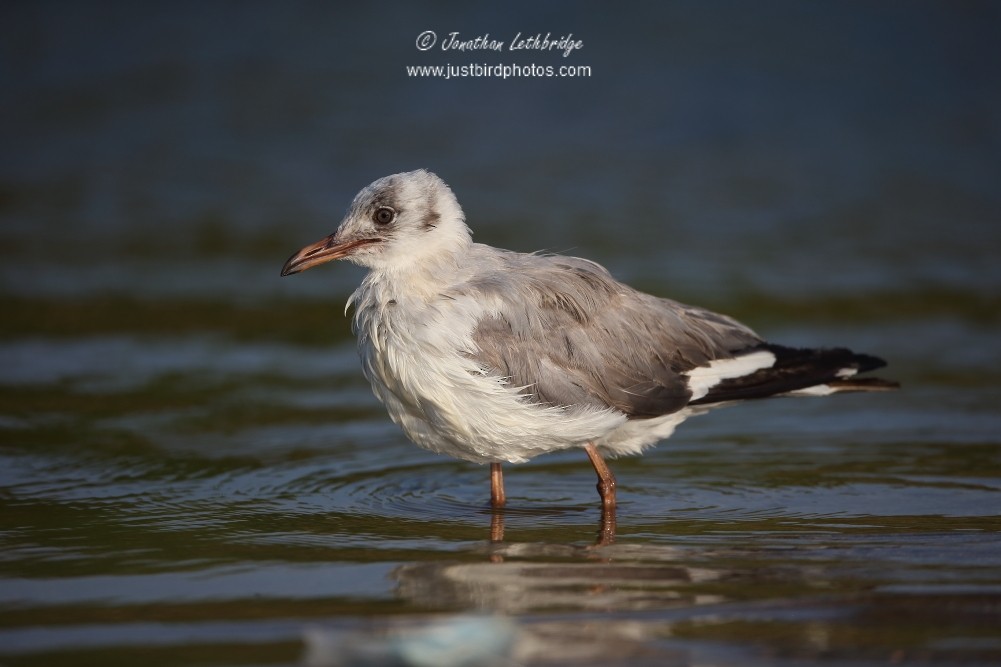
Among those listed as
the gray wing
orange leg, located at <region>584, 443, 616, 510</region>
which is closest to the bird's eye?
the gray wing

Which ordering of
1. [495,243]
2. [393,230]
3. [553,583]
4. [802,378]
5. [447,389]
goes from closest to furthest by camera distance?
1. [553,583]
2. [447,389]
3. [393,230]
4. [802,378]
5. [495,243]

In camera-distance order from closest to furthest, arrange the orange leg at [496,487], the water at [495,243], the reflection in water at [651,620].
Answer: the reflection in water at [651,620] < the water at [495,243] < the orange leg at [496,487]

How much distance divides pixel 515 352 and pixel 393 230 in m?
0.93

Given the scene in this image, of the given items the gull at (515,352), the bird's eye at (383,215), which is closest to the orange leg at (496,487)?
the gull at (515,352)

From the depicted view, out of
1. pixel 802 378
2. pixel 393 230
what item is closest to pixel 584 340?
pixel 393 230

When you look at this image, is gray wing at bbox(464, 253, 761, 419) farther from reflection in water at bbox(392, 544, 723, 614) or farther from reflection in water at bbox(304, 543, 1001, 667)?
reflection in water at bbox(304, 543, 1001, 667)

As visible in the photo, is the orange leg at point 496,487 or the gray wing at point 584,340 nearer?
the gray wing at point 584,340

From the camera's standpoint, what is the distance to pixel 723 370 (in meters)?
7.63

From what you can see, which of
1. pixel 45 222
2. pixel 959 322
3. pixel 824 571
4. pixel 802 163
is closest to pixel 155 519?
pixel 824 571

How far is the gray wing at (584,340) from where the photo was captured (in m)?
6.94

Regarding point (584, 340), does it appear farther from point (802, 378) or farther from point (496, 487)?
point (802, 378)

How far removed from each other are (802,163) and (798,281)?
13.9 feet

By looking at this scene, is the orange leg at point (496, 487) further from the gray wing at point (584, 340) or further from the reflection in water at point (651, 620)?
the reflection in water at point (651, 620)

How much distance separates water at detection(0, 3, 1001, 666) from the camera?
17.6 feet
